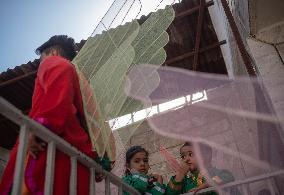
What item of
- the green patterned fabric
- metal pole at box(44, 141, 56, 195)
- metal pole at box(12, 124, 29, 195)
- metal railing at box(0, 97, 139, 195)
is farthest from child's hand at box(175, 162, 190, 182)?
metal pole at box(12, 124, 29, 195)

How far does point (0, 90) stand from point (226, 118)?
3.50 m

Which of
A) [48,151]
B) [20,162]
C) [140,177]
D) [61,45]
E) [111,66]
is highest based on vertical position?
[61,45]

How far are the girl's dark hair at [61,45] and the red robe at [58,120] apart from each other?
10.6 inches

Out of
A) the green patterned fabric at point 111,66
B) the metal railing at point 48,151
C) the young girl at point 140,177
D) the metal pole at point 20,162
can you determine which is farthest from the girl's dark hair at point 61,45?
the young girl at point 140,177

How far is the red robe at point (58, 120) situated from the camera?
5.73 feet

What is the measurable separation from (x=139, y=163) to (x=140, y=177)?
426mm

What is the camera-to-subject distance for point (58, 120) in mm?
1781

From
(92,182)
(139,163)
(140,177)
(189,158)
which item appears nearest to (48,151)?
(92,182)

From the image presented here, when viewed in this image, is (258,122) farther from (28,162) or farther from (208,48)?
(28,162)

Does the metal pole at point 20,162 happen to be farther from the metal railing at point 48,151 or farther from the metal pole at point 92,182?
the metal pole at point 92,182

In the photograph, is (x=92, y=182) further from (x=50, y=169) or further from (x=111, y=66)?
(x=111, y=66)

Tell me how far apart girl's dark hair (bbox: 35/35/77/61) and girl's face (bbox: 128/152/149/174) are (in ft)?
4.97

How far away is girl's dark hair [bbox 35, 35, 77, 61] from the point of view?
2365mm

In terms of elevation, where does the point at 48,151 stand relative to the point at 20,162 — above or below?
above
